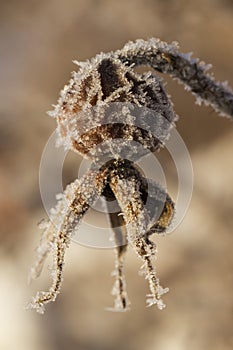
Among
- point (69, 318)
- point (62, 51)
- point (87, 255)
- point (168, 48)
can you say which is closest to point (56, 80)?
point (62, 51)

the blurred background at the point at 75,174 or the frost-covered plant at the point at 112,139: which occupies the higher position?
the blurred background at the point at 75,174

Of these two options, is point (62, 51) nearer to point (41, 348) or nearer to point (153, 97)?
point (41, 348)

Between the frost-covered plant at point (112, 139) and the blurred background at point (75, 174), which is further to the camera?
the blurred background at point (75, 174)

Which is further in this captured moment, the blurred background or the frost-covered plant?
the blurred background

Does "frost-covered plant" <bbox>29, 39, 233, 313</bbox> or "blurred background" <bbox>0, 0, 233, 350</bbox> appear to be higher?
"blurred background" <bbox>0, 0, 233, 350</bbox>
